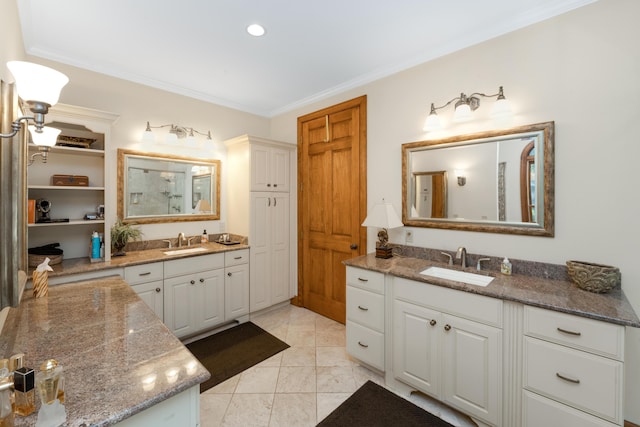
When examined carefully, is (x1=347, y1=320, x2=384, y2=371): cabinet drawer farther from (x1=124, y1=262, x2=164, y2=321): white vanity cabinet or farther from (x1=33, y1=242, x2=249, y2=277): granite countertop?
(x1=124, y1=262, x2=164, y2=321): white vanity cabinet

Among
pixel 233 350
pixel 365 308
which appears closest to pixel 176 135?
pixel 233 350

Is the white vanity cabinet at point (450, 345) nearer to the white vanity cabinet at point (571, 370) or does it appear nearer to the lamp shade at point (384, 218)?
the white vanity cabinet at point (571, 370)

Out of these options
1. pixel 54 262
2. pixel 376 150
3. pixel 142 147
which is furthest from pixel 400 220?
pixel 54 262

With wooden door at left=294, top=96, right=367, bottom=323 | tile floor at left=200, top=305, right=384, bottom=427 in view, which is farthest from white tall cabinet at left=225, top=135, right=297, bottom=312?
tile floor at left=200, top=305, right=384, bottom=427

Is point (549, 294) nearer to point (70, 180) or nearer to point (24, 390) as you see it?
point (24, 390)

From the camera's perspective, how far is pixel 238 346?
2.75m

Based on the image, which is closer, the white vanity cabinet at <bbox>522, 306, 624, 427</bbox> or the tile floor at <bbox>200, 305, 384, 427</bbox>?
the white vanity cabinet at <bbox>522, 306, 624, 427</bbox>

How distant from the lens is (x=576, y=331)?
4.61ft

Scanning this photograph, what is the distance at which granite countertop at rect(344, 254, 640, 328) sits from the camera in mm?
1362

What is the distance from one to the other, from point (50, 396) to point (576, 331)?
7.04 ft

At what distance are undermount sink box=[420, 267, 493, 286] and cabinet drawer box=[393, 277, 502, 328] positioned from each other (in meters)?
0.17

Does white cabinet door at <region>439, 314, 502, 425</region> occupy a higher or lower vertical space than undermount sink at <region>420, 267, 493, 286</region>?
lower

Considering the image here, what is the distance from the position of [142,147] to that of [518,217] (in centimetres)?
354

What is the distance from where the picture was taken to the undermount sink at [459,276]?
2009mm
